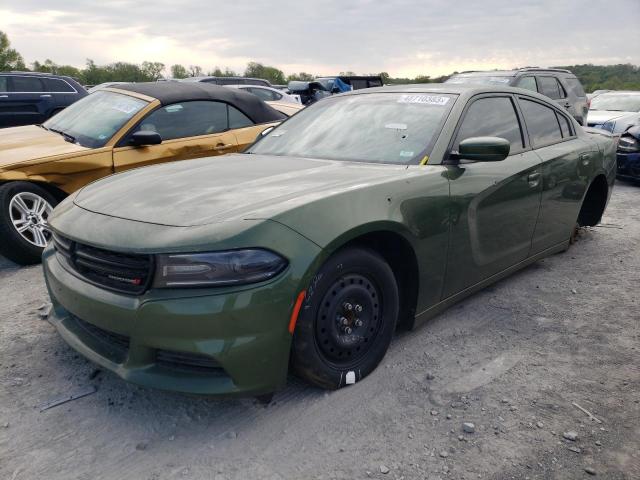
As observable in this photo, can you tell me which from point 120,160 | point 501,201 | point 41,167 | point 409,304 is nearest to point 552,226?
point 501,201

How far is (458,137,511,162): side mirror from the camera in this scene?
2.94 m

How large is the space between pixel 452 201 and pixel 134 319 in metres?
1.79

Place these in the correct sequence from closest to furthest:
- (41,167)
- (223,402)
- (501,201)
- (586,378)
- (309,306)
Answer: (309,306)
(223,402)
(586,378)
(501,201)
(41,167)

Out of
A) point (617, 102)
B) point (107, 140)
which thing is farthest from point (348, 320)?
point (617, 102)

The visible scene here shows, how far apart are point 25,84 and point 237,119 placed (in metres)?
7.39

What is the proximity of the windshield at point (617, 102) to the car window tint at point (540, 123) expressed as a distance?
8817 millimetres

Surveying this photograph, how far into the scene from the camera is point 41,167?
14.8 feet

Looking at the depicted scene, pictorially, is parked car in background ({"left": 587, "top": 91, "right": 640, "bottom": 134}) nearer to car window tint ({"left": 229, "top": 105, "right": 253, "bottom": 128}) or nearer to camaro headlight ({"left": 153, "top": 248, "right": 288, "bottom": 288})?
car window tint ({"left": 229, "top": 105, "right": 253, "bottom": 128})

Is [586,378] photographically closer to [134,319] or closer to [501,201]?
[501,201]

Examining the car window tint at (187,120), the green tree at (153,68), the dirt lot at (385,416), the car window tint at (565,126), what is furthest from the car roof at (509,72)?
the green tree at (153,68)

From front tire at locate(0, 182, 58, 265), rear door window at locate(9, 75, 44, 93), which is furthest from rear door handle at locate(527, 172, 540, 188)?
rear door window at locate(9, 75, 44, 93)

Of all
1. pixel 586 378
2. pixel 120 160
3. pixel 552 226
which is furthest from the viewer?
pixel 120 160

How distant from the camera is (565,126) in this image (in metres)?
4.34

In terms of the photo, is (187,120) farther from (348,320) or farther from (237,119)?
(348,320)
